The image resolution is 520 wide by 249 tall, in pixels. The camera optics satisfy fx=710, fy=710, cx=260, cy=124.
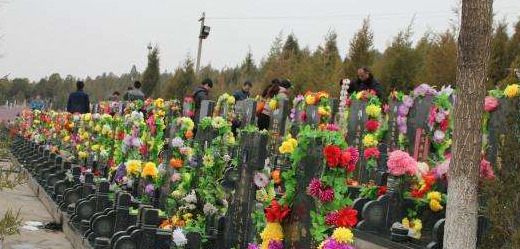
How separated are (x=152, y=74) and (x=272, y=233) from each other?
112 feet

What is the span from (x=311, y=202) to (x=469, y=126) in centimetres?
114

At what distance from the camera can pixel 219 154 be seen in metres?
7.14

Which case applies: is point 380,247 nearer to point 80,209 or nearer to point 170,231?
point 170,231

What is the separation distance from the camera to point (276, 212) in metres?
4.76

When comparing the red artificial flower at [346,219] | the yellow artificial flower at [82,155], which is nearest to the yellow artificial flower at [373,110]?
the red artificial flower at [346,219]

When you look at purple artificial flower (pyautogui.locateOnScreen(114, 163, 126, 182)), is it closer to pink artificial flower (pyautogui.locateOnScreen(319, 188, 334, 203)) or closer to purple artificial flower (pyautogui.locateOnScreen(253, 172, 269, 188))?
purple artificial flower (pyautogui.locateOnScreen(253, 172, 269, 188))

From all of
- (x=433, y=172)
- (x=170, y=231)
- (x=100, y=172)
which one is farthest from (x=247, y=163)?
(x=100, y=172)

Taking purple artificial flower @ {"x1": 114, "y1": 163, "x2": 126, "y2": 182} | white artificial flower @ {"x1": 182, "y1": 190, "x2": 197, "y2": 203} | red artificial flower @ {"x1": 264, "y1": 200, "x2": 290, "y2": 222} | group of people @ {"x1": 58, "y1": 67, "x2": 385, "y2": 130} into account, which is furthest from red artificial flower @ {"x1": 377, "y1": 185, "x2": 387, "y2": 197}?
purple artificial flower @ {"x1": 114, "y1": 163, "x2": 126, "y2": 182}

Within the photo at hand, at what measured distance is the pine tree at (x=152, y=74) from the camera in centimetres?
3822

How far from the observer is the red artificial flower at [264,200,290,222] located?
186 inches

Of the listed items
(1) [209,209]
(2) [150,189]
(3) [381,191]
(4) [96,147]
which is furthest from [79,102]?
(3) [381,191]

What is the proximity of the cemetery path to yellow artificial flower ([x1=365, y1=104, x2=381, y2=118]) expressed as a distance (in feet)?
14.1

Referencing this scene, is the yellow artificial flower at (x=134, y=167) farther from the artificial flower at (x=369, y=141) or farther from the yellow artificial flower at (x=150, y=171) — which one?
the artificial flower at (x=369, y=141)

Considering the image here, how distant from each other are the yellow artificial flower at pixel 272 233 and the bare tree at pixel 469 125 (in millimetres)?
1266
